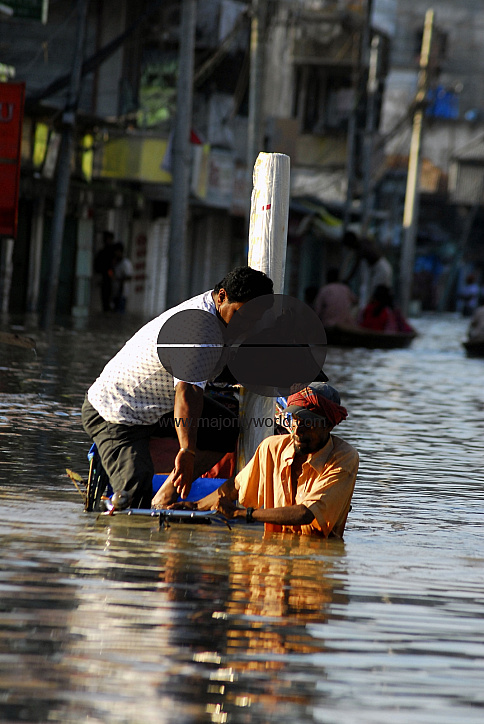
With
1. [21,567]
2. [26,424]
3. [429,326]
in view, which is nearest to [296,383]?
[21,567]

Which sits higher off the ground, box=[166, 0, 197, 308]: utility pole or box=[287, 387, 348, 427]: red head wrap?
box=[166, 0, 197, 308]: utility pole

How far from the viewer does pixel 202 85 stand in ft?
110

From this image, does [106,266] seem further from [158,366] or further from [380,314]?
[158,366]

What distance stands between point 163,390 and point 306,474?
0.83 meters

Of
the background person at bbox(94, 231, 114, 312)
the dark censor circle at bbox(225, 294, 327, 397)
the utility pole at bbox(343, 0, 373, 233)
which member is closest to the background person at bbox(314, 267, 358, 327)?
the background person at bbox(94, 231, 114, 312)

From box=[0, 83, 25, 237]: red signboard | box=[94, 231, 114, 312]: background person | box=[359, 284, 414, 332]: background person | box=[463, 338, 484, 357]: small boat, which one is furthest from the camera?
box=[94, 231, 114, 312]: background person

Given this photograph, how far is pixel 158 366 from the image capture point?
6609 millimetres

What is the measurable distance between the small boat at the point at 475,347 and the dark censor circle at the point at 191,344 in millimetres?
18141

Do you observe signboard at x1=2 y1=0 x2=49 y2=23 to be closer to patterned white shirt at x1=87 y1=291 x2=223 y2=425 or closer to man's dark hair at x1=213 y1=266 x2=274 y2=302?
patterned white shirt at x1=87 y1=291 x2=223 y2=425

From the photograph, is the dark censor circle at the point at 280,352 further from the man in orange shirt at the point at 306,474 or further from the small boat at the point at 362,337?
the small boat at the point at 362,337

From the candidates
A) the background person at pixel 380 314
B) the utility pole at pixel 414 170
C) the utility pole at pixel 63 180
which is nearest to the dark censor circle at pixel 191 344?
the utility pole at pixel 63 180

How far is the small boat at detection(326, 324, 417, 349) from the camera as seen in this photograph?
23.8 meters

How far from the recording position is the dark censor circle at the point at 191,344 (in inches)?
253

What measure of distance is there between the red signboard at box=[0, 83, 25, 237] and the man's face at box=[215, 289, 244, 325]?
13.0 m
